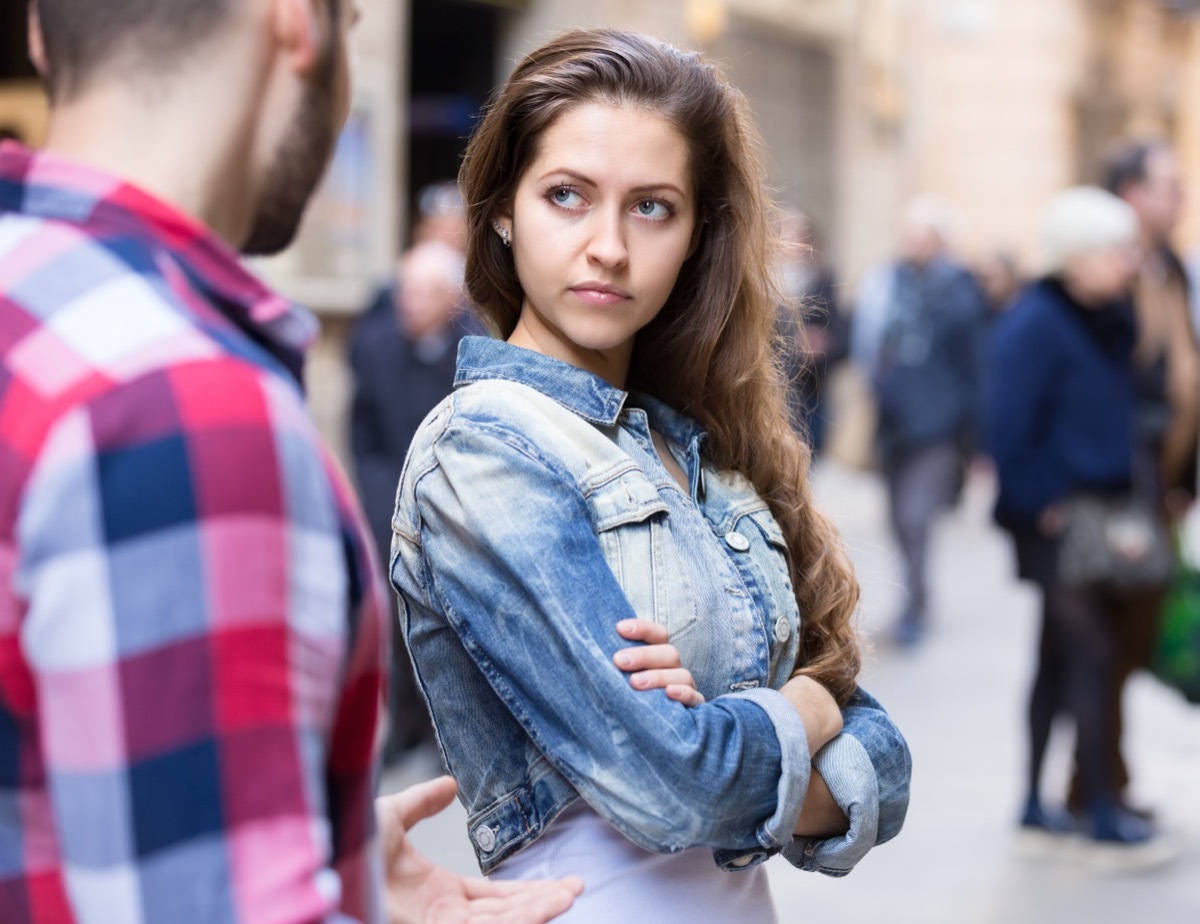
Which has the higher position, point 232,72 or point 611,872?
point 232,72

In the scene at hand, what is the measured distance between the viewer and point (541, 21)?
450 inches

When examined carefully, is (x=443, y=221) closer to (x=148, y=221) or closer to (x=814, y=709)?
(x=814, y=709)

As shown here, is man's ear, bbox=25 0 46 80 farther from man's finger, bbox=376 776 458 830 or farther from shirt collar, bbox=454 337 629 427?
shirt collar, bbox=454 337 629 427

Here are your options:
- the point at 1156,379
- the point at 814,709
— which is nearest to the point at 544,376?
the point at 814,709

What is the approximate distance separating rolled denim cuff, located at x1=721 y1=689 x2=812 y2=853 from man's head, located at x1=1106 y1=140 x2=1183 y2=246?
4545 millimetres

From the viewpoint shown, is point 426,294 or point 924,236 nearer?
point 426,294

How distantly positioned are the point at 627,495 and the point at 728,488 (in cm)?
27

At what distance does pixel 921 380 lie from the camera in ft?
29.8

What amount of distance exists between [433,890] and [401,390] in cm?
482

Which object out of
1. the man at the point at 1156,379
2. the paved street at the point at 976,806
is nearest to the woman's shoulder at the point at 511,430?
the paved street at the point at 976,806

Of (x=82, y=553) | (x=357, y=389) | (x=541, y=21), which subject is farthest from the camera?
(x=541, y=21)

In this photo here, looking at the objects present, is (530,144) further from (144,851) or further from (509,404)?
(144,851)

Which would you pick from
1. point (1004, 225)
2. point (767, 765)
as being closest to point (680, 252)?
point (767, 765)

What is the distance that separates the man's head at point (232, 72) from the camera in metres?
1.06
